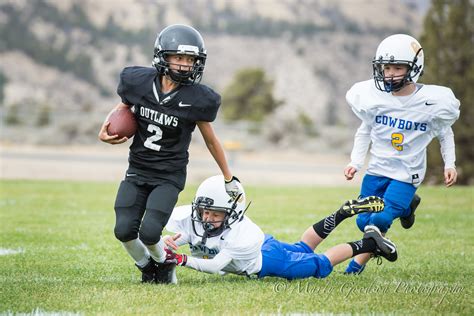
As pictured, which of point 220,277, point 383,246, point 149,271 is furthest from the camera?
point 220,277

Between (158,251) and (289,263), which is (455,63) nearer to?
(289,263)

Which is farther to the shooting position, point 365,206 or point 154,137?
point 365,206

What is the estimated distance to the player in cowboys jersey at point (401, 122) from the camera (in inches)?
218

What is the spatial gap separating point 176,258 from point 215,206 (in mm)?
401

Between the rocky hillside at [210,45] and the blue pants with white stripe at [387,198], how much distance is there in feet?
96.5

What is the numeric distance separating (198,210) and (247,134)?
69.4ft

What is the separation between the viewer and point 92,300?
4305 mm

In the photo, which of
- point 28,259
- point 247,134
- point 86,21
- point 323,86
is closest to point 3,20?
point 86,21

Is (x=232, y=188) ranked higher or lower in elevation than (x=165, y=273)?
higher

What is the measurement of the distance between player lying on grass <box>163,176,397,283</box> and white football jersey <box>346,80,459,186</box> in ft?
1.48

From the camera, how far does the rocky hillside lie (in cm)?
4503

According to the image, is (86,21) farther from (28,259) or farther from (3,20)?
(28,259)

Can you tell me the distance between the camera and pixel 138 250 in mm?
4945

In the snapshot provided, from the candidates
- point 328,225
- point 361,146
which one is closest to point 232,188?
point 328,225
